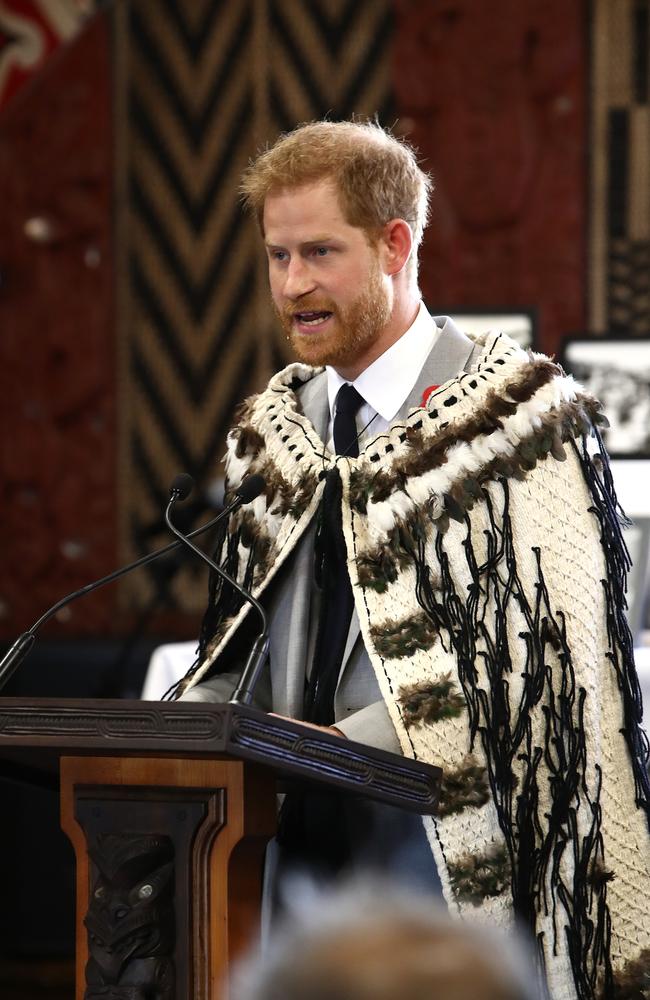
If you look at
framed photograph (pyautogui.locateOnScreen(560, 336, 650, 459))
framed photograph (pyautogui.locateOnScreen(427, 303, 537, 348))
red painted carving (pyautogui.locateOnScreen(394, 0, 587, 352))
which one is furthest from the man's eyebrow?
red painted carving (pyautogui.locateOnScreen(394, 0, 587, 352))

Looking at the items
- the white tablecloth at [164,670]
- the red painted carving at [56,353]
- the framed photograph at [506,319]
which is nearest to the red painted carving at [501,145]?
the framed photograph at [506,319]

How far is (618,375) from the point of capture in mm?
3889

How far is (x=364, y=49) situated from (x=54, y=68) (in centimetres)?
106

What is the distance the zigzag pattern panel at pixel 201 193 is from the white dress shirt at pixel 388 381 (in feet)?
9.00

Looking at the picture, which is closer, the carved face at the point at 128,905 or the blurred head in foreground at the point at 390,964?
the blurred head in foreground at the point at 390,964

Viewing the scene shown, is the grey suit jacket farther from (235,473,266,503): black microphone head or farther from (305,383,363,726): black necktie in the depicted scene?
(235,473,266,503): black microphone head

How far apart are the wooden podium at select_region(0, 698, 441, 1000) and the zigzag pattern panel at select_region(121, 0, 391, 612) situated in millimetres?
3243

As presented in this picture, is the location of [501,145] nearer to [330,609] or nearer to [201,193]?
[201,193]

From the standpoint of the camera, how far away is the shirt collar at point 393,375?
234cm

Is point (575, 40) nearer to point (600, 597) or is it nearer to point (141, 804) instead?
point (600, 597)

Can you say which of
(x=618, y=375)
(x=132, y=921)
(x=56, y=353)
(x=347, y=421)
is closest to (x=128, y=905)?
(x=132, y=921)

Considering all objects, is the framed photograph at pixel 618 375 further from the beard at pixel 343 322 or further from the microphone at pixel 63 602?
the microphone at pixel 63 602

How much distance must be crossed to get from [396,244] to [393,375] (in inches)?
8.2

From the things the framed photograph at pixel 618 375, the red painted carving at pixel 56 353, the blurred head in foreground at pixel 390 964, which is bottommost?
the blurred head in foreground at pixel 390 964
